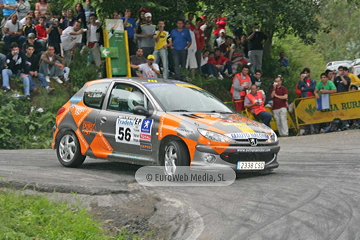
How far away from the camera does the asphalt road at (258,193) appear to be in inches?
253

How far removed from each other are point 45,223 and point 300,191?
3.68 meters

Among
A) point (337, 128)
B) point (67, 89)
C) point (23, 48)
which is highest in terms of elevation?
point (23, 48)

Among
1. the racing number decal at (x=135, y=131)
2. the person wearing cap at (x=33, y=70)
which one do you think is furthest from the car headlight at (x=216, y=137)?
the person wearing cap at (x=33, y=70)

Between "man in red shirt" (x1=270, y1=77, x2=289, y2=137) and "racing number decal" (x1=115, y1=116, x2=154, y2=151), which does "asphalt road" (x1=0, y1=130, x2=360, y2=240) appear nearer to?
"racing number decal" (x1=115, y1=116, x2=154, y2=151)

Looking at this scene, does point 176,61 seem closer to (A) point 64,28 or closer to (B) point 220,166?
(A) point 64,28

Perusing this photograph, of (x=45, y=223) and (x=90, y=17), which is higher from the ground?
(x=90, y=17)

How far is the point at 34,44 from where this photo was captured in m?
18.6

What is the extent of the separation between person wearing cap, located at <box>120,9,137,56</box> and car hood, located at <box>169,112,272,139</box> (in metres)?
10.2

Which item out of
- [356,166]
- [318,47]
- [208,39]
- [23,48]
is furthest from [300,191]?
[318,47]

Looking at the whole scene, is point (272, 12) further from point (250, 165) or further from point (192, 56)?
point (250, 165)

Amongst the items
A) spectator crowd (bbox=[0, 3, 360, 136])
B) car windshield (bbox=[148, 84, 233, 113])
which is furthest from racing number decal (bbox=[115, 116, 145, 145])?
spectator crowd (bbox=[0, 3, 360, 136])

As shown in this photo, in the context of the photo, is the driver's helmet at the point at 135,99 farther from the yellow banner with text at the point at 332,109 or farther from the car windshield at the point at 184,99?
the yellow banner with text at the point at 332,109

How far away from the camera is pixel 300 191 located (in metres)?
8.44

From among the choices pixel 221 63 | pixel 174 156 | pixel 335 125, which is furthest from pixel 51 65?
pixel 174 156
